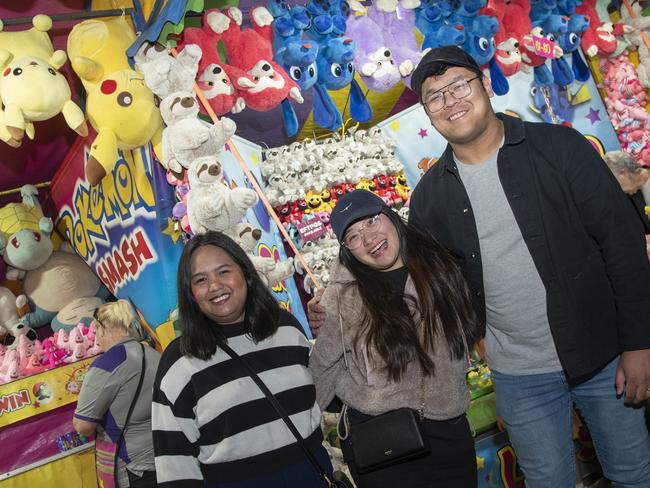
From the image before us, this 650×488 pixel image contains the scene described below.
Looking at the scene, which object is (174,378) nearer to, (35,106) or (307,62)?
(35,106)

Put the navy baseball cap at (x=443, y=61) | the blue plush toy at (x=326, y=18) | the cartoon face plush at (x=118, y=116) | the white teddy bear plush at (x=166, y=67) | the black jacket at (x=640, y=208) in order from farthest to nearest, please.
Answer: the black jacket at (x=640, y=208) → the blue plush toy at (x=326, y=18) → the cartoon face plush at (x=118, y=116) → the white teddy bear plush at (x=166, y=67) → the navy baseball cap at (x=443, y=61)

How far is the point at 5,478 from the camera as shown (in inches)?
145

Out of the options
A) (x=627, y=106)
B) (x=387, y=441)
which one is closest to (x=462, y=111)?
(x=387, y=441)

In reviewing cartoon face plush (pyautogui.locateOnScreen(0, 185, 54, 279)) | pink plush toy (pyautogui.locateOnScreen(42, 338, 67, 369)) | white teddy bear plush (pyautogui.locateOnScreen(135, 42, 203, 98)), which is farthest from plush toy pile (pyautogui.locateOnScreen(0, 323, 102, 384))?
white teddy bear plush (pyautogui.locateOnScreen(135, 42, 203, 98))

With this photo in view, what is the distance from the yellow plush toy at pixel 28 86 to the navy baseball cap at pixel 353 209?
157 cm

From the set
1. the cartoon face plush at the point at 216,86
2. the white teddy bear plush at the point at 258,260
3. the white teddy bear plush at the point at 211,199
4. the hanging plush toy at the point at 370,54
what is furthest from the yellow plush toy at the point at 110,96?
the hanging plush toy at the point at 370,54

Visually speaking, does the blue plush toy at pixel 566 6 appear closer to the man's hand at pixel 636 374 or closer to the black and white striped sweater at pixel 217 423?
the man's hand at pixel 636 374

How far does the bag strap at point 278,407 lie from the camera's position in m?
1.63

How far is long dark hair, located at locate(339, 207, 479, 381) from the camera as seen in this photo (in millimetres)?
1606

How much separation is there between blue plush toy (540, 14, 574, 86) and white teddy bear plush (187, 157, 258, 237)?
255 cm

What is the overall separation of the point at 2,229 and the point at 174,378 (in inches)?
156

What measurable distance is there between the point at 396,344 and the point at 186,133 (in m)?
1.33

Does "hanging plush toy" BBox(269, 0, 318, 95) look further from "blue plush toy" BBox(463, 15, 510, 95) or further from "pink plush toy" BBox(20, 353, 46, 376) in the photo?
"pink plush toy" BBox(20, 353, 46, 376)

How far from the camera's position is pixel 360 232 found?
5.57ft
